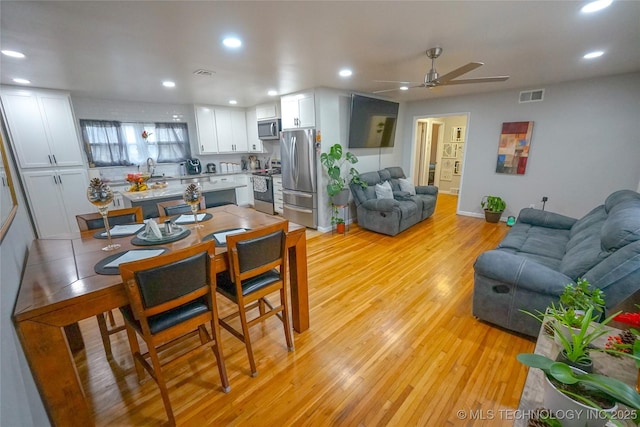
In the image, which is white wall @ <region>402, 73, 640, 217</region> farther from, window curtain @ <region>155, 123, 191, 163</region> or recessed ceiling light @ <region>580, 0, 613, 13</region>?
window curtain @ <region>155, 123, 191, 163</region>

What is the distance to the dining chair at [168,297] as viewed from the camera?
48.3 inches

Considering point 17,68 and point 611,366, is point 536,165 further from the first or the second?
point 17,68

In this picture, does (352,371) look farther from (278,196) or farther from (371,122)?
(371,122)

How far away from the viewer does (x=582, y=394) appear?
31.9 inches

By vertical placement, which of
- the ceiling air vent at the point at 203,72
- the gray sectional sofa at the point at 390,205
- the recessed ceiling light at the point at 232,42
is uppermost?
the ceiling air vent at the point at 203,72

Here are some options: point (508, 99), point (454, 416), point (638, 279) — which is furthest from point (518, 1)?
point (508, 99)

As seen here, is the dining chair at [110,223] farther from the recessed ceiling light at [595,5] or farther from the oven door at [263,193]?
the recessed ceiling light at [595,5]

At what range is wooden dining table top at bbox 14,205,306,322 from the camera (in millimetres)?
1146

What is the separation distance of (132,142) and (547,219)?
692cm

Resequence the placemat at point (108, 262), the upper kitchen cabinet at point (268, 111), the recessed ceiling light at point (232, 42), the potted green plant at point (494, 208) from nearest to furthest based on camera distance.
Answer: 1. the placemat at point (108, 262)
2. the recessed ceiling light at point (232, 42)
3. the potted green plant at point (494, 208)
4. the upper kitchen cabinet at point (268, 111)

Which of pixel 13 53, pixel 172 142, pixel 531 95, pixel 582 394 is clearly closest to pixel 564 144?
pixel 531 95

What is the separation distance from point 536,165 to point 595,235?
2.82m

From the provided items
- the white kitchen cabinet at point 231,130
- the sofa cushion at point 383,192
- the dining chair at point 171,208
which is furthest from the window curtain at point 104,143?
the sofa cushion at point 383,192

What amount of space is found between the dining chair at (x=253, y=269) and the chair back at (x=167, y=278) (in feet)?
0.54
